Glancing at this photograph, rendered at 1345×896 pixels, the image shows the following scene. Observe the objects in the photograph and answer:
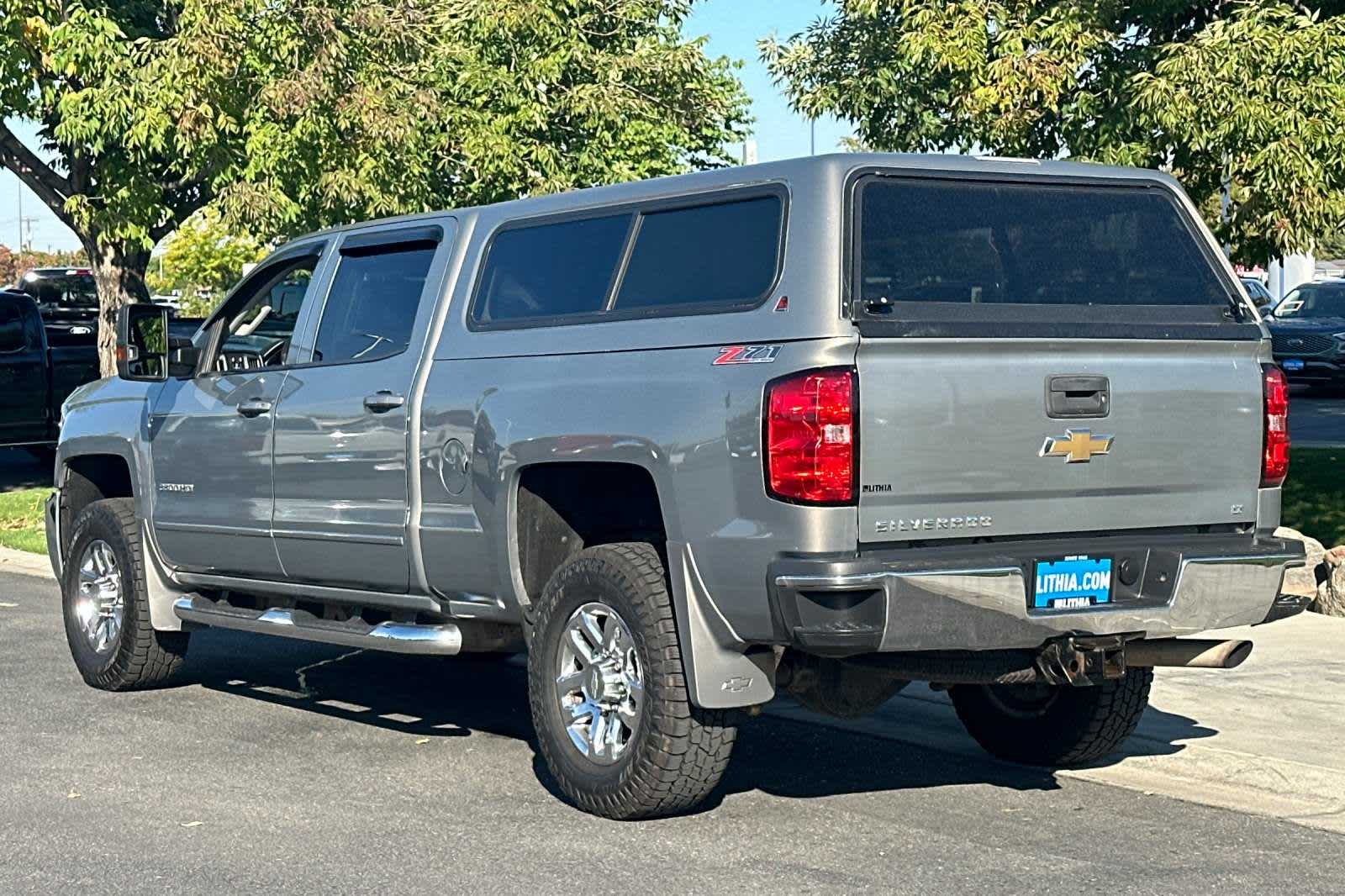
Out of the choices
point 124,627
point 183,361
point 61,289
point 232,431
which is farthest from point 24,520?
point 61,289

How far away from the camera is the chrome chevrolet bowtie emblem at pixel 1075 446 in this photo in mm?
6176

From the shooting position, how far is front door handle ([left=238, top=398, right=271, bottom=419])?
830 centimetres

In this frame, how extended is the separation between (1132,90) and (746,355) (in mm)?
8317

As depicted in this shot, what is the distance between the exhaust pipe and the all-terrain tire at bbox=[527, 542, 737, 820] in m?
1.37

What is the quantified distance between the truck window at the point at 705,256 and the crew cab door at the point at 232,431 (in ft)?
6.83

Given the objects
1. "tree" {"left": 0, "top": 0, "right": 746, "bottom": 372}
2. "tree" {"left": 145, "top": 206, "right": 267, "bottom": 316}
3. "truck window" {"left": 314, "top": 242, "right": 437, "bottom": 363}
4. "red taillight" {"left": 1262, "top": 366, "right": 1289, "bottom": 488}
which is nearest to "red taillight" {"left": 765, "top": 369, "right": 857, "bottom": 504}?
"red taillight" {"left": 1262, "top": 366, "right": 1289, "bottom": 488}

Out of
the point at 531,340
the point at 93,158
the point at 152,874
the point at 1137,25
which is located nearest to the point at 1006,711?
the point at 531,340

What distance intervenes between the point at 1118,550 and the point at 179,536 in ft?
14.6

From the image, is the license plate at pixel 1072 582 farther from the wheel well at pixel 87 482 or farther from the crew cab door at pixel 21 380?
the crew cab door at pixel 21 380

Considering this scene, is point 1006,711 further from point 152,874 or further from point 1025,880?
point 152,874

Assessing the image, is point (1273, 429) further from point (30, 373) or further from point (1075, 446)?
point (30, 373)

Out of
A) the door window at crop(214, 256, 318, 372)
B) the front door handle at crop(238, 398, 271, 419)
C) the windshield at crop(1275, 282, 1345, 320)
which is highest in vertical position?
the windshield at crop(1275, 282, 1345, 320)

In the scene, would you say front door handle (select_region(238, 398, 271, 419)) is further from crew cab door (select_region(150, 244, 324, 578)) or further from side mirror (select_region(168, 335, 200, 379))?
side mirror (select_region(168, 335, 200, 379))

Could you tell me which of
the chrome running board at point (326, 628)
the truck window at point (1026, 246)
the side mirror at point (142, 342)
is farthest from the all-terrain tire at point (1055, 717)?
the side mirror at point (142, 342)
